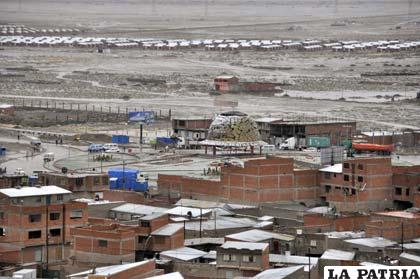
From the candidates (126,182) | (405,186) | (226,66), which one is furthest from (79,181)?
(226,66)

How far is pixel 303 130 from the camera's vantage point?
40719mm

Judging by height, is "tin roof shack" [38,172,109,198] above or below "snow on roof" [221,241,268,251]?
above

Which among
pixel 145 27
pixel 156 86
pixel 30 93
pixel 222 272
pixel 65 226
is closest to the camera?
pixel 222 272

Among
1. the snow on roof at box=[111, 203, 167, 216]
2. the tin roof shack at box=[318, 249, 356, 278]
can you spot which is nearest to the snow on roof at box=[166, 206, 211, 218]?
the snow on roof at box=[111, 203, 167, 216]

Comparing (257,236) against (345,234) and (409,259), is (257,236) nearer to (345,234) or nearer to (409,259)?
(345,234)

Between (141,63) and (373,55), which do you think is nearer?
(141,63)

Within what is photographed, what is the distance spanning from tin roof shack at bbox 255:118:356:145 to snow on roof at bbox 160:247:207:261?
719 inches

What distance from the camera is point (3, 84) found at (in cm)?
6381

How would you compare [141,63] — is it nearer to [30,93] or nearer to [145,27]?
[30,93]

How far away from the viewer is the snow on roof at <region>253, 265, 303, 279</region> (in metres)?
19.3

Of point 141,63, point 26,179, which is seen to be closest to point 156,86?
point 141,63

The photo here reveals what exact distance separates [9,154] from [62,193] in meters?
14.0

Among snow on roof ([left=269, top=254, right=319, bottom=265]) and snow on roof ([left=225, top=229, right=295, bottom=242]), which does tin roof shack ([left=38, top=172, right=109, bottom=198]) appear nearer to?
snow on roof ([left=225, top=229, right=295, bottom=242])

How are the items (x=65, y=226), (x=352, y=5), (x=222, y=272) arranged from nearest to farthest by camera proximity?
(x=222, y=272), (x=65, y=226), (x=352, y=5)
